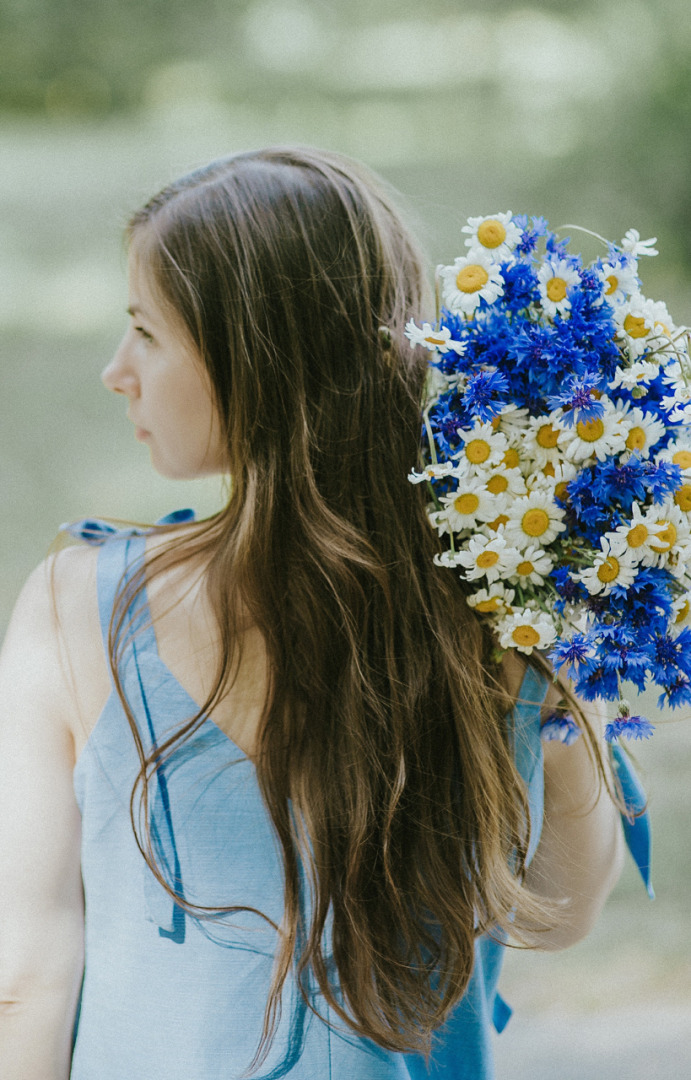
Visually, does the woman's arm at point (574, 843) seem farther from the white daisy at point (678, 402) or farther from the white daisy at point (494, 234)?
the white daisy at point (494, 234)

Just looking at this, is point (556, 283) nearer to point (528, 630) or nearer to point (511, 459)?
point (511, 459)

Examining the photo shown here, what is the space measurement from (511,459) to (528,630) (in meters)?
0.13

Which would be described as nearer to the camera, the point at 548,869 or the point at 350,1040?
the point at 350,1040

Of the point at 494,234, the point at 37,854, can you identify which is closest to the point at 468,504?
the point at 494,234

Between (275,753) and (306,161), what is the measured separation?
0.49 metres

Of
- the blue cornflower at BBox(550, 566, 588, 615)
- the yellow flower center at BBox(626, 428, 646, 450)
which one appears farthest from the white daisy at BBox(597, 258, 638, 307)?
the blue cornflower at BBox(550, 566, 588, 615)

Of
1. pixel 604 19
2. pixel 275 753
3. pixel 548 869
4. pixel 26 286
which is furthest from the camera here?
pixel 604 19

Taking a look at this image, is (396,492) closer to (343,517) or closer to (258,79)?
(343,517)

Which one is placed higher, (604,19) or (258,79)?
(604,19)

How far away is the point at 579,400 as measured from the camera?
0.68 m

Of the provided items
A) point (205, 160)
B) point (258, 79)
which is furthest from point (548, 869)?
point (258, 79)

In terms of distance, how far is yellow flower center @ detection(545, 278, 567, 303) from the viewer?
72 cm

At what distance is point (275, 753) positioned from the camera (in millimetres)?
772

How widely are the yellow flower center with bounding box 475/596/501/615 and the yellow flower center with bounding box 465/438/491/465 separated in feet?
0.36
